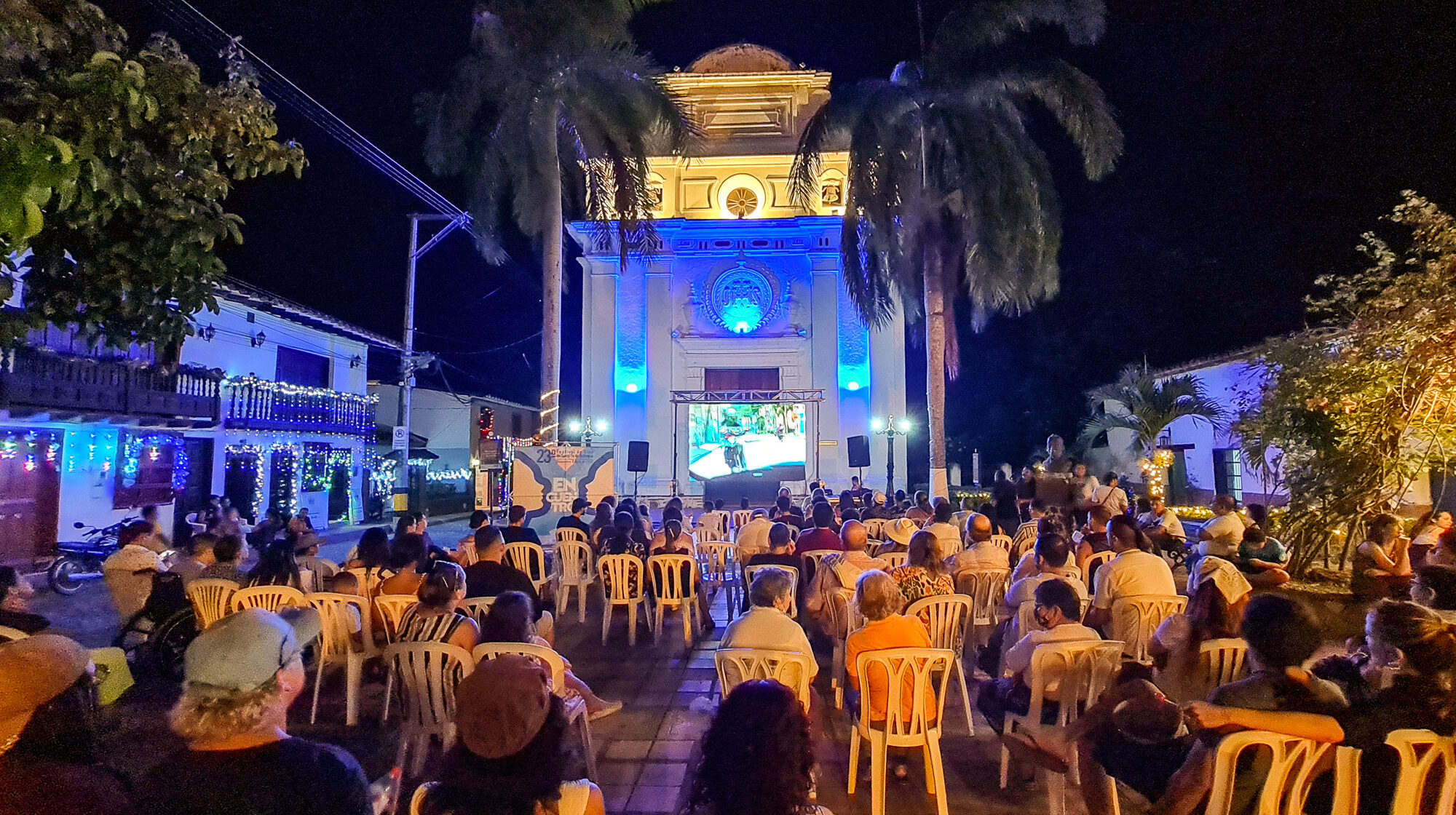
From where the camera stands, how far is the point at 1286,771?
2.61 m

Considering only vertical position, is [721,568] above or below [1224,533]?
below

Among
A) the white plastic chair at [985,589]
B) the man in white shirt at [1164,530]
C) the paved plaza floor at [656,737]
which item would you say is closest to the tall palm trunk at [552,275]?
the paved plaza floor at [656,737]

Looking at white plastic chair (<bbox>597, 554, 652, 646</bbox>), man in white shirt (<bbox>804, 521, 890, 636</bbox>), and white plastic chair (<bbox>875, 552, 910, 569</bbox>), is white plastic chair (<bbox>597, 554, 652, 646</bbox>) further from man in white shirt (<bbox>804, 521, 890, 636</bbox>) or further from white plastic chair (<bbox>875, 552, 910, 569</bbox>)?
white plastic chair (<bbox>875, 552, 910, 569</bbox>)

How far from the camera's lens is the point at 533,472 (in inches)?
553

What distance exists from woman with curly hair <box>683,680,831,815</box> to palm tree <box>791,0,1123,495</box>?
13.7 meters

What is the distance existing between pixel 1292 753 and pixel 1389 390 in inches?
330

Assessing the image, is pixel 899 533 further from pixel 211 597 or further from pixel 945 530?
pixel 211 597

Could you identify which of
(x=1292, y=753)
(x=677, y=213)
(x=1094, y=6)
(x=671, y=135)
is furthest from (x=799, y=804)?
(x=677, y=213)

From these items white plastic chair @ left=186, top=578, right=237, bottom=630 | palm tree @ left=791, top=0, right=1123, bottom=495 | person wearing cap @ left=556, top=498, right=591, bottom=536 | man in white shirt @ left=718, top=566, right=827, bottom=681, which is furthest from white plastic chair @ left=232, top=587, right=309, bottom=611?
palm tree @ left=791, top=0, right=1123, bottom=495

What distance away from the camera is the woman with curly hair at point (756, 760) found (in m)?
2.07

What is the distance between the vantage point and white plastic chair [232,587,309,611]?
4.95m

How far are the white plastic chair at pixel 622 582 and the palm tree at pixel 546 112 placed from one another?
8634 mm

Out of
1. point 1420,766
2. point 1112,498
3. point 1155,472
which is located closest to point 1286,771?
point 1420,766

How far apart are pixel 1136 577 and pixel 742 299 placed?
18129 mm
